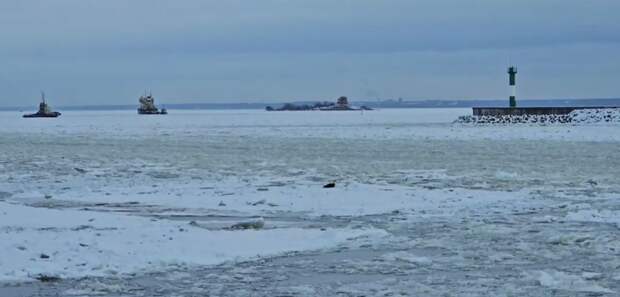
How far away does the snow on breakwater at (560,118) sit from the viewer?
4972 cm

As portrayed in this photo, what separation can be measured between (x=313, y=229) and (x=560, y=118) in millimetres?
44286

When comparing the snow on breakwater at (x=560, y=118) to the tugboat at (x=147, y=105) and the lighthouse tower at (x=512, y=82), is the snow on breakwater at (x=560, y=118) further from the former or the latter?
the tugboat at (x=147, y=105)

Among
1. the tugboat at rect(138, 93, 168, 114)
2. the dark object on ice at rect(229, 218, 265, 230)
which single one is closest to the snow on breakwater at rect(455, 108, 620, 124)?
the dark object on ice at rect(229, 218, 265, 230)

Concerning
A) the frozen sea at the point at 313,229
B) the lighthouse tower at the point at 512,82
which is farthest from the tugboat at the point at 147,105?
the frozen sea at the point at 313,229

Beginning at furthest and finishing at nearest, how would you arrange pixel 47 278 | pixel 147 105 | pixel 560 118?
pixel 147 105
pixel 560 118
pixel 47 278

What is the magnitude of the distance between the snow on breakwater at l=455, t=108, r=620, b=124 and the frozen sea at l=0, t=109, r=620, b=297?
31.6 meters

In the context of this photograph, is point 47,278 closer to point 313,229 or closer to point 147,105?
point 313,229

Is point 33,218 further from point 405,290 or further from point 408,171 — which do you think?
point 408,171

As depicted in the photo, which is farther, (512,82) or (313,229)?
(512,82)

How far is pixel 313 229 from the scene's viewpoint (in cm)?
985

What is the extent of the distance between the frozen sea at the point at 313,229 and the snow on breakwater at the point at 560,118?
31.6 metres

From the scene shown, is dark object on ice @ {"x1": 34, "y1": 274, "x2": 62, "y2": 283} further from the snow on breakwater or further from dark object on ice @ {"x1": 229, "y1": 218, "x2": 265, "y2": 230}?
the snow on breakwater

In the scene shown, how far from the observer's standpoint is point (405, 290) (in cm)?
676

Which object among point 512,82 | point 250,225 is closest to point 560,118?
point 512,82
